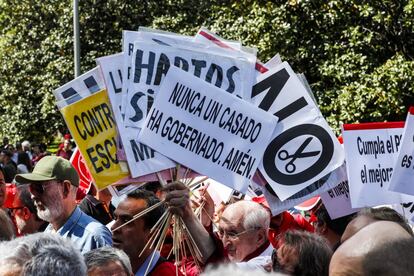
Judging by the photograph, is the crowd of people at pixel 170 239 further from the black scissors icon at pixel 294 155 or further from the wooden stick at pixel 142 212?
the black scissors icon at pixel 294 155

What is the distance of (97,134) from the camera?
5.14 metres

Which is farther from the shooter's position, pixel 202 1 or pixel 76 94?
pixel 202 1

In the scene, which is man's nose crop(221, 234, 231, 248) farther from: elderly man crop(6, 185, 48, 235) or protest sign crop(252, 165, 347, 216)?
elderly man crop(6, 185, 48, 235)

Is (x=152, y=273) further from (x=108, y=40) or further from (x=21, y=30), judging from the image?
(x=21, y=30)

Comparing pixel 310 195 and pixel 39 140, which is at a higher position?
pixel 310 195

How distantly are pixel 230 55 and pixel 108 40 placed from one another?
18.1 m

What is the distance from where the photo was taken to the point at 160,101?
16.7 feet

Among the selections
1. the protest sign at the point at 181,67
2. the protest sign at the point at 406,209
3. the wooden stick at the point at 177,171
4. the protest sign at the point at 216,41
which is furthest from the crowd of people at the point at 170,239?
the protest sign at the point at 216,41

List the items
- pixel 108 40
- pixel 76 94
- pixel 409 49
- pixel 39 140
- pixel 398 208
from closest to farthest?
pixel 76 94, pixel 398 208, pixel 409 49, pixel 108 40, pixel 39 140

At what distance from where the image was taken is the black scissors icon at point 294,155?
5285mm

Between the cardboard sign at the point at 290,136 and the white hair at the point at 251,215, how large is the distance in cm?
16

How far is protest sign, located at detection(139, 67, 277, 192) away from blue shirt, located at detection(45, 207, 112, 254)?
61cm

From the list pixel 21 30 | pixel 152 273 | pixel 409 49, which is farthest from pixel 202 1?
pixel 152 273

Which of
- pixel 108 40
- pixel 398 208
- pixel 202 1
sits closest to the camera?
pixel 398 208
